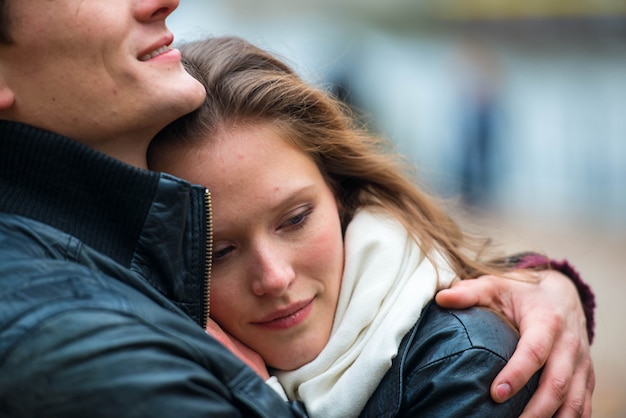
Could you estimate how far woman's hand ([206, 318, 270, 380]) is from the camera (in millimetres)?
2428

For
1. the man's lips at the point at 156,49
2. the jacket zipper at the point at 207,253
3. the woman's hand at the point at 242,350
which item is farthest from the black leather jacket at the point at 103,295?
the man's lips at the point at 156,49

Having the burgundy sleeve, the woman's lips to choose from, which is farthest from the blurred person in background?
the burgundy sleeve

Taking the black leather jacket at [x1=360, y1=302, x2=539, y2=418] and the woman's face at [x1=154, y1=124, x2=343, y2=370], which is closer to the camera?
the black leather jacket at [x1=360, y1=302, x2=539, y2=418]

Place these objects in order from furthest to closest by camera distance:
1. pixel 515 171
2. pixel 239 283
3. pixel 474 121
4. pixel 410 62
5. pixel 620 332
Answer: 1. pixel 410 62
2. pixel 515 171
3. pixel 474 121
4. pixel 620 332
5. pixel 239 283

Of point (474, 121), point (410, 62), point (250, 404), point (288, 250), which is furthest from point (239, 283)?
point (410, 62)

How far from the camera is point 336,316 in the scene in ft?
8.45

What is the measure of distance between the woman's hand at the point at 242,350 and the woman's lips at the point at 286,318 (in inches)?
3.4

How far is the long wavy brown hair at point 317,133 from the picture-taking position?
2.62 metres

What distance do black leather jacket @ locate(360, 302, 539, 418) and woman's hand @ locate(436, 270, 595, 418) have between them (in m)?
0.04

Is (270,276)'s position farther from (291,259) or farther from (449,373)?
(449,373)

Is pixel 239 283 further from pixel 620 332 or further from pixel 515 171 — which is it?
pixel 515 171

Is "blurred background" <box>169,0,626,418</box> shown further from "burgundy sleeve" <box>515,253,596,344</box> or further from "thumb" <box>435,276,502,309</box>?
"thumb" <box>435,276,502,309</box>

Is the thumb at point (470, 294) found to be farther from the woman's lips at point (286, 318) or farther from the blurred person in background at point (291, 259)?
the woman's lips at point (286, 318)

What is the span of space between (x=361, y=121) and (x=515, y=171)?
1323 cm
